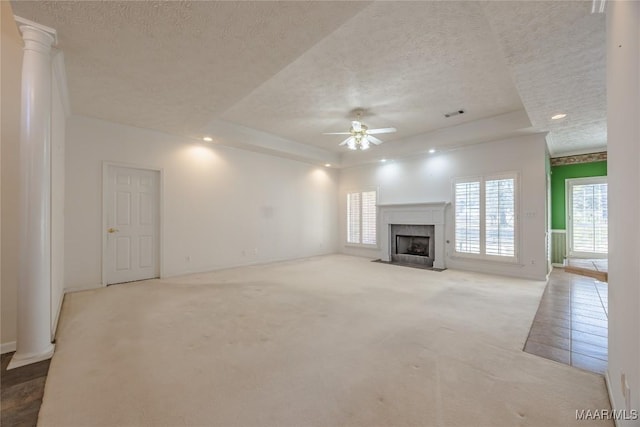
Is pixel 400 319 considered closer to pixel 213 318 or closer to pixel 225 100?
pixel 213 318

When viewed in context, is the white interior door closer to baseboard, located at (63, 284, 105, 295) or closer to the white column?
baseboard, located at (63, 284, 105, 295)

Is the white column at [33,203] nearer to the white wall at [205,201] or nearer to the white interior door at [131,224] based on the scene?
the white wall at [205,201]

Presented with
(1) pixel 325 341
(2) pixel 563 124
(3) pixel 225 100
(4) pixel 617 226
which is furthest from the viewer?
(2) pixel 563 124

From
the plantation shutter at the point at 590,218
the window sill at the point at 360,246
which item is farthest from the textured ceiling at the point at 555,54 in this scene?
the window sill at the point at 360,246

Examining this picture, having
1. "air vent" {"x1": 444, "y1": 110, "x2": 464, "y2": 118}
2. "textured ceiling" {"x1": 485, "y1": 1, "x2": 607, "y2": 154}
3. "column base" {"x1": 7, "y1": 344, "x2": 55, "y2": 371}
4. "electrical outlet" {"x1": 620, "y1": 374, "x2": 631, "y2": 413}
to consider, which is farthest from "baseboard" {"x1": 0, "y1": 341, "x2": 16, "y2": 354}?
"air vent" {"x1": 444, "y1": 110, "x2": 464, "y2": 118}

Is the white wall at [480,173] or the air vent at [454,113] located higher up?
the air vent at [454,113]

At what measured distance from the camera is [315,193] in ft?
26.5

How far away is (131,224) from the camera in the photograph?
193 inches

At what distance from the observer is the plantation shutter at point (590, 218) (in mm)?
5941

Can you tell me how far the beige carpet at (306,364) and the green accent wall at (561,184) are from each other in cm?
389

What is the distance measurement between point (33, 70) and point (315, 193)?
6.23 m

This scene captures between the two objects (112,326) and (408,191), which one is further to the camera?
(408,191)

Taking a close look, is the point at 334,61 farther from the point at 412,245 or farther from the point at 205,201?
the point at 412,245

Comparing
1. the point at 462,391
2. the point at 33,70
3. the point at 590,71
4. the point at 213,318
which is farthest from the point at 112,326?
the point at 590,71
